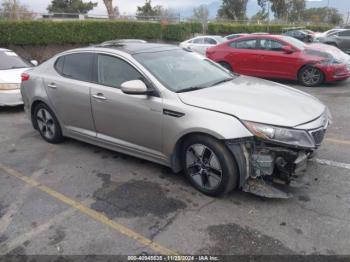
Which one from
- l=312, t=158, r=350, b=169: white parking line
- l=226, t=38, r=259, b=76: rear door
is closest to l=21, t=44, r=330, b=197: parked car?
l=312, t=158, r=350, b=169: white parking line

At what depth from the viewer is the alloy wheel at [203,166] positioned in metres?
3.58

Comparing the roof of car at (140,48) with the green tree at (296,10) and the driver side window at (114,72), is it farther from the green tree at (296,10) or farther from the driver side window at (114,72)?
the green tree at (296,10)

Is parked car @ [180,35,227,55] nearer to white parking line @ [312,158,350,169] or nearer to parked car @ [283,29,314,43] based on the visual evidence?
parked car @ [283,29,314,43]

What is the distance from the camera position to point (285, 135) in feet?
10.8

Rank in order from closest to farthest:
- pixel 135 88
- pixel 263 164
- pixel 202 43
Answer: pixel 263 164 → pixel 135 88 → pixel 202 43

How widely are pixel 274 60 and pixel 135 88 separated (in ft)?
23.3

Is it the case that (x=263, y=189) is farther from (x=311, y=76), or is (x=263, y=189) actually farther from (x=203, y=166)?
(x=311, y=76)

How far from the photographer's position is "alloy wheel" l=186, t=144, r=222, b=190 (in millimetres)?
3581

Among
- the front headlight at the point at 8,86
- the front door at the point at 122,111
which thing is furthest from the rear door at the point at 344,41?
the front door at the point at 122,111

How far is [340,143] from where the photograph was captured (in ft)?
16.8

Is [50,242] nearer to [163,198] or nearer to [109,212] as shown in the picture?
[109,212]

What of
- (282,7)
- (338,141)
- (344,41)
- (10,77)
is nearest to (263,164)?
(338,141)

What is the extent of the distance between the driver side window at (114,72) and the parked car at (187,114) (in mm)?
13

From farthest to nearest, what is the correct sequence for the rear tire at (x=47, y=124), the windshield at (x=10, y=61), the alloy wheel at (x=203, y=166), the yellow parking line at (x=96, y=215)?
the windshield at (x=10, y=61) → the rear tire at (x=47, y=124) → the alloy wheel at (x=203, y=166) → the yellow parking line at (x=96, y=215)
